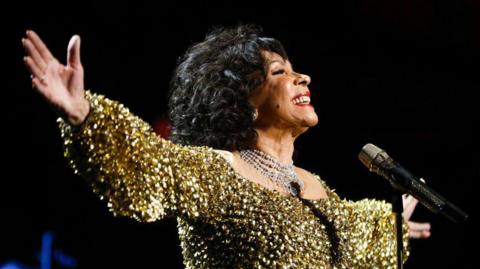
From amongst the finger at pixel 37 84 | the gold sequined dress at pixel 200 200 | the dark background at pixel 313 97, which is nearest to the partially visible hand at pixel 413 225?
the gold sequined dress at pixel 200 200

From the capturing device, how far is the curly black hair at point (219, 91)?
6.91ft

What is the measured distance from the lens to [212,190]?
6.10 ft

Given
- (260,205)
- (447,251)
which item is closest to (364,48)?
(447,251)

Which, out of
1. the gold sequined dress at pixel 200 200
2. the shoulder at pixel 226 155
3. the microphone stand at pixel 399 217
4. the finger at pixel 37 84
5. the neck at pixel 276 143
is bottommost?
the microphone stand at pixel 399 217

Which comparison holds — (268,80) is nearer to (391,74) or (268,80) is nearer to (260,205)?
(260,205)

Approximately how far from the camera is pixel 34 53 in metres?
1.48

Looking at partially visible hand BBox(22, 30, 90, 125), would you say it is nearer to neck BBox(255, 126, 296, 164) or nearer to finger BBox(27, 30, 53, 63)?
finger BBox(27, 30, 53, 63)

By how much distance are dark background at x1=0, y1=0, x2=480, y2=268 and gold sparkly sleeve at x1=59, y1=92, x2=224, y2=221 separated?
3.55ft

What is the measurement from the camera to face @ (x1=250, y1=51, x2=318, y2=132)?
2082mm

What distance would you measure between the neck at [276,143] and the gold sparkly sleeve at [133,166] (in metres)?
0.27

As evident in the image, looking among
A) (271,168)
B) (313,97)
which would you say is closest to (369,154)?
(271,168)

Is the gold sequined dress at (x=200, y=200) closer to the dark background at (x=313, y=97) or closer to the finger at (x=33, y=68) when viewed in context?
the finger at (x=33, y=68)

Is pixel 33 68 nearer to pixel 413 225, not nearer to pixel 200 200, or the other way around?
pixel 200 200

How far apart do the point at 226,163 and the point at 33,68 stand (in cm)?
65
